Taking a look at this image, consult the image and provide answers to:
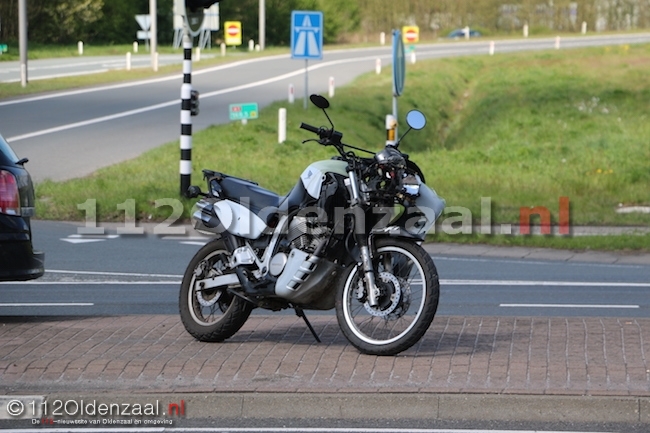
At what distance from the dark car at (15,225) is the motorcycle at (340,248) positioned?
153cm

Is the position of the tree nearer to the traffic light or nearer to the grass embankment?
the grass embankment

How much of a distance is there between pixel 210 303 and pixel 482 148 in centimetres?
1952

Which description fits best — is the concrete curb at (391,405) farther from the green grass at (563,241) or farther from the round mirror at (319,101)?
the green grass at (563,241)

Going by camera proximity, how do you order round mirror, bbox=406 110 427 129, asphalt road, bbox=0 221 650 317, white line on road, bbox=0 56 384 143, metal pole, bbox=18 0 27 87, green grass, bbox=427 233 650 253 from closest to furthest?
round mirror, bbox=406 110 427 129 → asphalt road, bbox=0 221 650 317 → green grass, bbox=427 233 650 253 → white line on road, bbox=0 56 384 143 → metal pole, bbox=18 0 27 87

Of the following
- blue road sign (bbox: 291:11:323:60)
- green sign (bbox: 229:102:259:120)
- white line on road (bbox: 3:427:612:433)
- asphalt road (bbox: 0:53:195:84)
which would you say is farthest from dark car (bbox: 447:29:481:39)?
white line on road (bbox: 3:427:612:433)

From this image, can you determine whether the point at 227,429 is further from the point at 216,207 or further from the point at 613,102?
the point at 613,102

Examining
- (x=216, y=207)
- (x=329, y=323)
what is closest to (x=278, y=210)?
(x=216, y=207)

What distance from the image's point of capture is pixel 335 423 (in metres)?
6.18

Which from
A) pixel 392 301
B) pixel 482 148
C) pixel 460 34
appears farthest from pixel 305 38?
pixel 460 34

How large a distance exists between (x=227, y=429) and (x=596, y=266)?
8.25 metres

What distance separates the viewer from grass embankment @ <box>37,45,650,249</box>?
17.6m

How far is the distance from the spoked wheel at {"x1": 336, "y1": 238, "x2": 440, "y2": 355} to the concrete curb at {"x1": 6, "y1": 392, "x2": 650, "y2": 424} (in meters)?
0.95

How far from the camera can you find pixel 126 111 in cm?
3253

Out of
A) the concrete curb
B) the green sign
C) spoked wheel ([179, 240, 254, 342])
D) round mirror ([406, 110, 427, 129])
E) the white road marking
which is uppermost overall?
round mirror ([406, 110, 427, 129])
